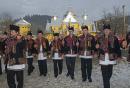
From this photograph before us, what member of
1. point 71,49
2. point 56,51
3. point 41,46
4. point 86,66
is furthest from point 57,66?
point 86,66

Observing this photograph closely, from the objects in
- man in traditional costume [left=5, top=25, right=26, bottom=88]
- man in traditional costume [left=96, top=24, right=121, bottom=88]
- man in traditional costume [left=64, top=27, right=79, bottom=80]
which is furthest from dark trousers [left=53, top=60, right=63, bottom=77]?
man in traditional costume [left=5, top=25, right=26, bottom=88]

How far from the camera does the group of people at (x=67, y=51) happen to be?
470 inches

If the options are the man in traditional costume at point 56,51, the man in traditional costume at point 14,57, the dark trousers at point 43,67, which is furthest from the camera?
the dark trousers at point 43,67

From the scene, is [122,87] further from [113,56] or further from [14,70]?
[14,70]

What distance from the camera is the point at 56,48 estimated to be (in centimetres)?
1728

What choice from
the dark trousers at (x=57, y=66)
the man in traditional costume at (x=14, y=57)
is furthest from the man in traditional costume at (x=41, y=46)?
the man in traditional costume at (x=14, y=57)

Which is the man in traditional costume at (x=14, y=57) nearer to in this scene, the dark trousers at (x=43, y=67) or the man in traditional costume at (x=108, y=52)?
the man in traditional costume at (x=108, y=52)

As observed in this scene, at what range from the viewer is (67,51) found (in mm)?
16203

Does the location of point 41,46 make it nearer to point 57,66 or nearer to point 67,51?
point 57,66

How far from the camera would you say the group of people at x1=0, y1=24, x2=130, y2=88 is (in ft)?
39.2

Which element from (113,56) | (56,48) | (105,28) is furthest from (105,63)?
(56,48)

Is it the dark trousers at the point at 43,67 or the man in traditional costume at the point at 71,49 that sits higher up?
the man in traditional costume at the point at 71,49

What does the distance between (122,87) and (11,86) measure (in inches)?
154

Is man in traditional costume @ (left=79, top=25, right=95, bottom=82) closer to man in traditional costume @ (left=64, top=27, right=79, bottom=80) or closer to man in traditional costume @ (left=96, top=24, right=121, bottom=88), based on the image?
man in traditional costume @ (left=64, top=27, right=79, bottom=80)
